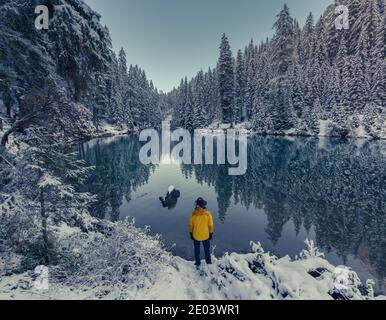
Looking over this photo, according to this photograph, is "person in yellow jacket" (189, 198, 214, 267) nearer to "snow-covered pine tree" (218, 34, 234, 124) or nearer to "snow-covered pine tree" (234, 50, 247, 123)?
"snow-covered pine tree" (218, 34, 234, 124)

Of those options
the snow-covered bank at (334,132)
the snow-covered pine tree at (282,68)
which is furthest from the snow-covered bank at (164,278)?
the snow-covered pine tree at (282,68)

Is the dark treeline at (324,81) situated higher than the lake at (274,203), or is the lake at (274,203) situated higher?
the dark treeline at (324,81)

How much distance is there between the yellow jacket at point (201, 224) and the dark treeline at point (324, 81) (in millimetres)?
46477

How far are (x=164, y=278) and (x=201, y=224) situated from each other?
5.28 ft

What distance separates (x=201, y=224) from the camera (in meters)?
6.71

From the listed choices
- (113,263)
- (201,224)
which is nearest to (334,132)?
(201,224)

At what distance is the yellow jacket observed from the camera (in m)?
6.68

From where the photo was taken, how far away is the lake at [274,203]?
1073 centimetres

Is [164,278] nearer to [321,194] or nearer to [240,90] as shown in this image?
[321,194]

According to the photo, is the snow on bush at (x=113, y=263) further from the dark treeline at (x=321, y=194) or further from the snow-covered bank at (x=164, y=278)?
the dark treeline at (x=321, y=194)

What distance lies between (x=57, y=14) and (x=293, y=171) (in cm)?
2251

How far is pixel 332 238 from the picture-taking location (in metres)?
11.2

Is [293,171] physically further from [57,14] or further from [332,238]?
[57,14]
